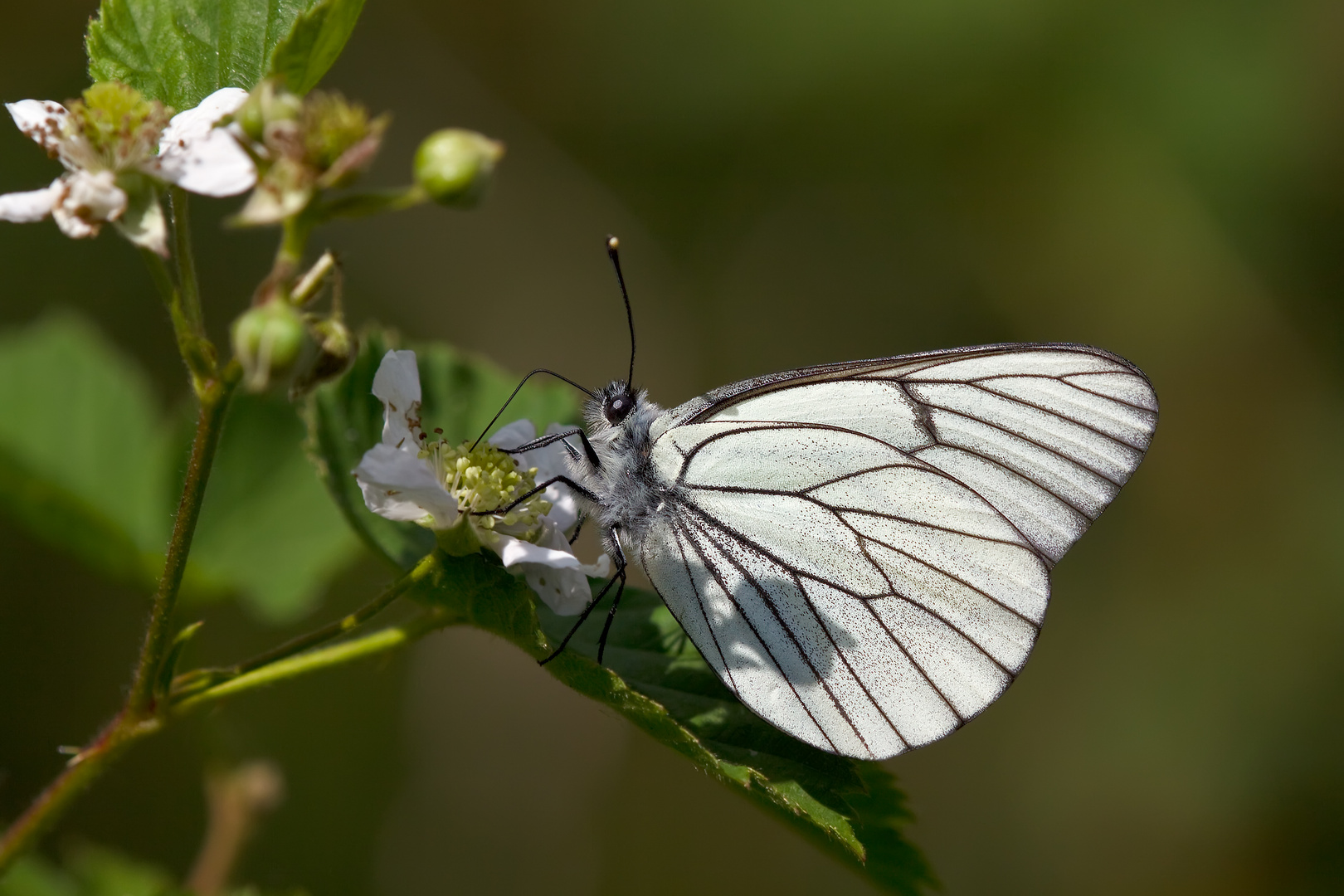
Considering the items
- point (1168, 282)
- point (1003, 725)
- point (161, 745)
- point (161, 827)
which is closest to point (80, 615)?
point (161, 745)

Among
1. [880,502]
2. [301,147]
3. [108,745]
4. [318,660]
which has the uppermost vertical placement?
[301,147]

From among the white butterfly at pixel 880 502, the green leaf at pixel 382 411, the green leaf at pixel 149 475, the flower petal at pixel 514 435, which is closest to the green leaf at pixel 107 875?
the green leaf at pixel 149 475

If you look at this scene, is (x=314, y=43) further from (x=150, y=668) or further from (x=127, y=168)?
(x=150, y=668)

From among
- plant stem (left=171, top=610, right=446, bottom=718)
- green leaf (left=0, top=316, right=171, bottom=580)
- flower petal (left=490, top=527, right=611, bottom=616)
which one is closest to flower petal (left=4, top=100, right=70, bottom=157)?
plant stem (left=171, top=610, right=446, bottom=718)

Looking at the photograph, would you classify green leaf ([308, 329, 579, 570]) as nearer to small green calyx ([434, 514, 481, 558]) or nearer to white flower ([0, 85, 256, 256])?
small green calyx ([434, 514, 481, 558])

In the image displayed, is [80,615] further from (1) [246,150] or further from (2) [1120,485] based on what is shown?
(2) [1120,485]

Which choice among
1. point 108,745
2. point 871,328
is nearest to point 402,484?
point 108,745
